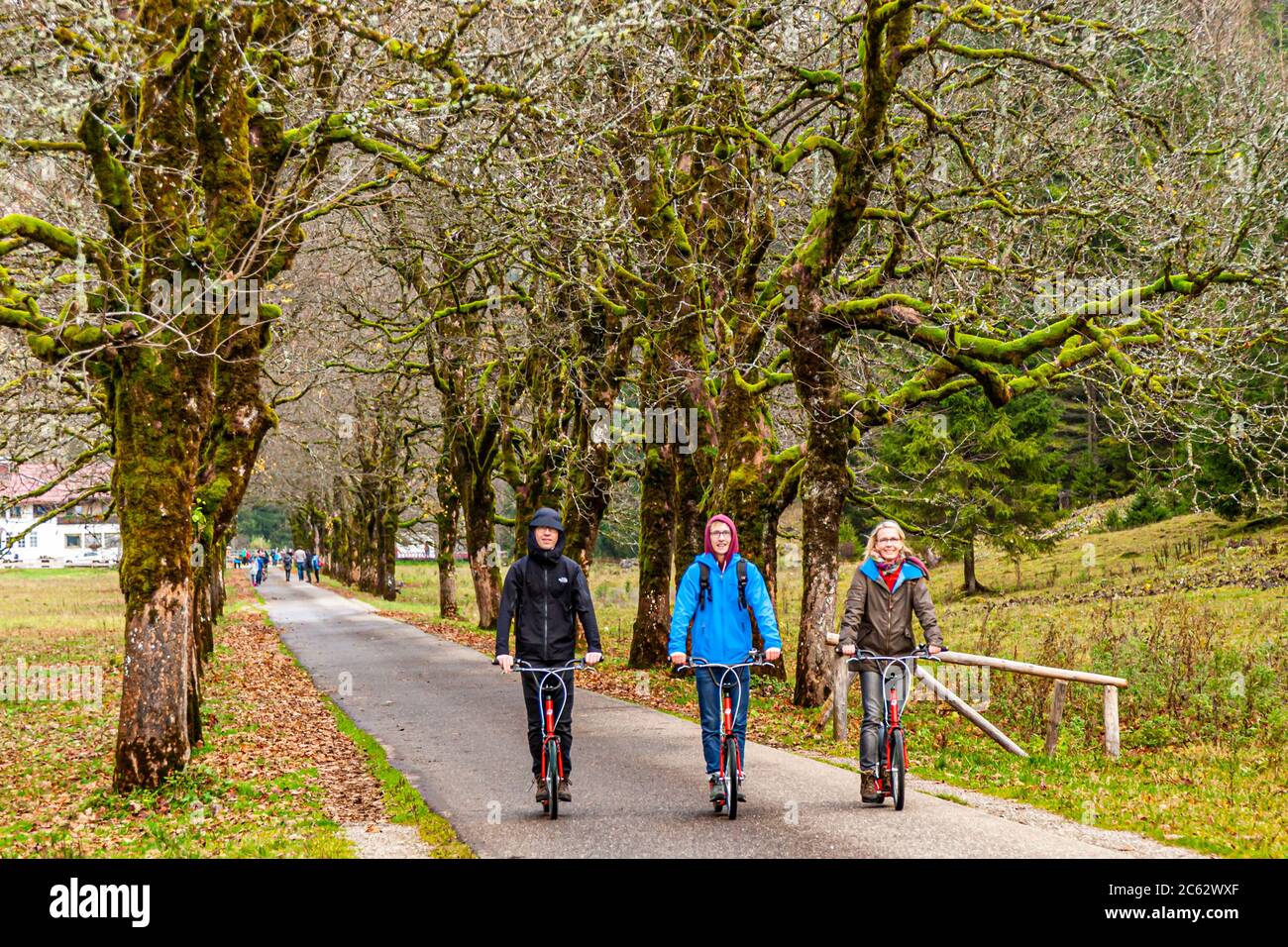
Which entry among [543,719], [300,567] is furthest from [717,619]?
[300,567]

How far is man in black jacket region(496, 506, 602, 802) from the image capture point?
27.0 ft

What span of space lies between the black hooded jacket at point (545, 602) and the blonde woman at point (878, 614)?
6.56 feet

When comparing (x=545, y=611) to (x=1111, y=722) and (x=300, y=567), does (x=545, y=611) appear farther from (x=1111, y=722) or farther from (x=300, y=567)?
(x=300, y=567)

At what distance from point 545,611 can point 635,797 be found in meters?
1.66

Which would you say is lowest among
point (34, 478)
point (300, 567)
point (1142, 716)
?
point (300, 567)

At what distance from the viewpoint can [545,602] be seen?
27.5ft

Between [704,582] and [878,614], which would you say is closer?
[704,582]

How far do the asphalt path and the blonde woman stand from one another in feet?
1.84

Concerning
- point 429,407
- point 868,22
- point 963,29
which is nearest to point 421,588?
point 429,407

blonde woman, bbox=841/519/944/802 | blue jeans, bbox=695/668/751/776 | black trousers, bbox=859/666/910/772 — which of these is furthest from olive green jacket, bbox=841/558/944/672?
blue jeans, bbox=695/668/751/776

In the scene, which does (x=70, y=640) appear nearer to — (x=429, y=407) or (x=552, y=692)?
(x=429, y=407)

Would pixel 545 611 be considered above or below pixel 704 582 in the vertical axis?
below

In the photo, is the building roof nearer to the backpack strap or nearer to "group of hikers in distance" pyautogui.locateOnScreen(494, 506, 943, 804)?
"group of hikers in distance" pyautogui.locateOnScreen(494, 506, 943, 804)
